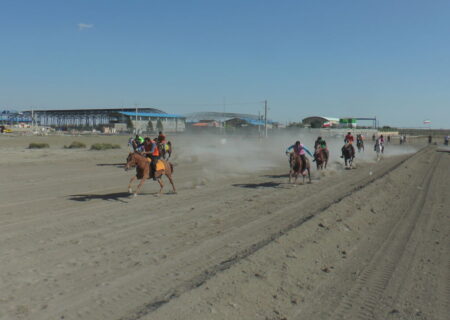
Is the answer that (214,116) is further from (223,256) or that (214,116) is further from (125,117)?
(223,256)

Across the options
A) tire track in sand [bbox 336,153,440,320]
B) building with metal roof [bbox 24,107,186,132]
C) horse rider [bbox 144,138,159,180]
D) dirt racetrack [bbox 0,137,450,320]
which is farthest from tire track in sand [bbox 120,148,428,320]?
building with metal roof [bbox 24,107,186,132]

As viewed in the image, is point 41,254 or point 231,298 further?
point 41,254

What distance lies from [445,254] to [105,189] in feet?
36.6

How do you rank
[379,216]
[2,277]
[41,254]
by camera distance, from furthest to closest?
[379,216] → [41,254] → [2,277]

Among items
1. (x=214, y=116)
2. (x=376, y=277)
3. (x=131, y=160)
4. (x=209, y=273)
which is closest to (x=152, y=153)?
(x=131, y=160)

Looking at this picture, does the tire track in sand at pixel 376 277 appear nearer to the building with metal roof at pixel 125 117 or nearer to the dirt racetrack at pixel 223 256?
the dirt racetrack at pixel 223 256

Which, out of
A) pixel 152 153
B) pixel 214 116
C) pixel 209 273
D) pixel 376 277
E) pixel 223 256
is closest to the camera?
pixel 209 273

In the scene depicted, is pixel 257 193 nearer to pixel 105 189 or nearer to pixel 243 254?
pixel 105 189

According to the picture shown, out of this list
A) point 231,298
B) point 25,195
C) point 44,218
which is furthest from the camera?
point 25,195

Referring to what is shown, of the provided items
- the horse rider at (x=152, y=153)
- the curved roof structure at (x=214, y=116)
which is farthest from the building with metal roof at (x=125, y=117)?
the horse rider at (x=152, y=153)

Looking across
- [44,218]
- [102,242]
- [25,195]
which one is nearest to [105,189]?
[25,195]

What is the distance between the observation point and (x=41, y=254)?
7.04 metres

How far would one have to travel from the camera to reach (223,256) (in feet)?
23.4

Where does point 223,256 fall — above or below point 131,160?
below
